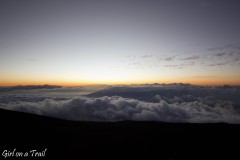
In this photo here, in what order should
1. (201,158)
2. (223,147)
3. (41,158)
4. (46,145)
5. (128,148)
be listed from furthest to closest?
(223,147) < (128,148) < (46,145) < (201,158) < (41,158)

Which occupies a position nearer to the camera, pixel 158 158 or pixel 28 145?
pixel 158 158

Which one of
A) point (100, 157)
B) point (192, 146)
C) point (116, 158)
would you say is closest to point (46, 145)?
A: point (100, 157)

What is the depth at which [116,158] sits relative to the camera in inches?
959

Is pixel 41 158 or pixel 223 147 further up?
pixel 41 158

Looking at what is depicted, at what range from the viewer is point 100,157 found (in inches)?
973

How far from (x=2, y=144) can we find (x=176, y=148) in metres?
27.9

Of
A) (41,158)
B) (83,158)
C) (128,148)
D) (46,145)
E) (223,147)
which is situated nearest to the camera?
(41,158)

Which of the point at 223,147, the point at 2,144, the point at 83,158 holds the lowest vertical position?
the point at 223,147

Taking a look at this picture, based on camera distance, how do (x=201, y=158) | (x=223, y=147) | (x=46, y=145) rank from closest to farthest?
(x=201, y=158) < (x=46, y=145) < (x=223, y=147)

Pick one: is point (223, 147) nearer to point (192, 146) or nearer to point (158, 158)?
point (192, 146)

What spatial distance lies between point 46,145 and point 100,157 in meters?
10.2

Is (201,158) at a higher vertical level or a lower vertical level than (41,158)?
lower

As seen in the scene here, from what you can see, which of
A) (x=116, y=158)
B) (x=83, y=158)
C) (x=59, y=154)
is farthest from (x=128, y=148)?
(x=59, y=154)

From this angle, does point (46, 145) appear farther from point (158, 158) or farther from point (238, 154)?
point (238, 154)
